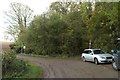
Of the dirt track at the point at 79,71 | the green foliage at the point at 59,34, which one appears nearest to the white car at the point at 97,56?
the dirt track at the point at 79,71

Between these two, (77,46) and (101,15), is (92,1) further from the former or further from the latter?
(77,46)

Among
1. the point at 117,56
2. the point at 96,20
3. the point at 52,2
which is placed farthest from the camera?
the point at 52,2

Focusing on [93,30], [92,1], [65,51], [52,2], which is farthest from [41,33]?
[52,2]

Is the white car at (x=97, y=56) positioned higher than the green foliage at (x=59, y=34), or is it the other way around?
the green foliage at (x=59, y=34)

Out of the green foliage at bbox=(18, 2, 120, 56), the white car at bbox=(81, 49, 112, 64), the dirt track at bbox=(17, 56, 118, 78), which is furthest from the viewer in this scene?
the green foliage at bbox=(18, 2, 120, 56)

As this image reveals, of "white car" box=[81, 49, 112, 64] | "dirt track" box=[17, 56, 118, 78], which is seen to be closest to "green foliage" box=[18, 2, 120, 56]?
"white car" box=[81, 49, 112, 64]

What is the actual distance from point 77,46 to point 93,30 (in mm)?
5975

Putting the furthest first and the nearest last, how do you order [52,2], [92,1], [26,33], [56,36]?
[52,2], [26,33], [56,36], [92,1]

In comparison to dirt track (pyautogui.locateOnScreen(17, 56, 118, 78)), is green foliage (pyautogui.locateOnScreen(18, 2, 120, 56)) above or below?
above

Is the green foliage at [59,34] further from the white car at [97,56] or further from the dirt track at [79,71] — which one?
the dirt track at [79,71]

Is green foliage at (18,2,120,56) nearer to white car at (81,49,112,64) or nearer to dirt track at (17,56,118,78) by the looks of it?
white car at (81,49,112,64)

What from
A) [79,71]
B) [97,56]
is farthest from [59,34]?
[79,71]

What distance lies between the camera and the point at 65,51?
105 feet

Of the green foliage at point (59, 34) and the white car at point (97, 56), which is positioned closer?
the white car at point (97, 56)
